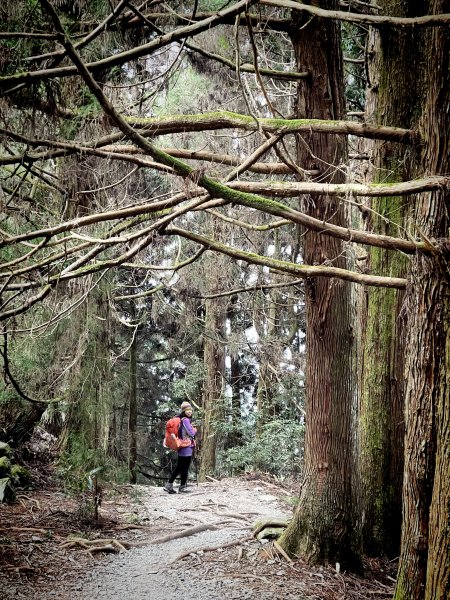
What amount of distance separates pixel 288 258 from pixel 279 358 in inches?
113

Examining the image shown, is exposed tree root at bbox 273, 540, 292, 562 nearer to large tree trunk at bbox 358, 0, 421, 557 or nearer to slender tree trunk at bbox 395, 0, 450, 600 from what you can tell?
large tree trunk at bbox 358, 0, 421, 557

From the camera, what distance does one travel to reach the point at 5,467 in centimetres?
812

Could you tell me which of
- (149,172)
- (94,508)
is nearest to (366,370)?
(94,508)

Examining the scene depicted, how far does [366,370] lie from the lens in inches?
259

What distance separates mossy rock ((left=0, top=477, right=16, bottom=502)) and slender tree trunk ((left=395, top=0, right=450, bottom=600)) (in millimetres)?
5808

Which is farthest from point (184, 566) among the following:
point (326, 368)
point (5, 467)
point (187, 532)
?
point (5, 467)

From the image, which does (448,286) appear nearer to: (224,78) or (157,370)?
Answer: (224,78)

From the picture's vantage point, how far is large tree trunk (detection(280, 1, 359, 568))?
550 cm

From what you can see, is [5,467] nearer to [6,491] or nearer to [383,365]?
[6,491]

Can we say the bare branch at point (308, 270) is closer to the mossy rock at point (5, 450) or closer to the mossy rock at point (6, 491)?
the mossy rock at point (6, 491)

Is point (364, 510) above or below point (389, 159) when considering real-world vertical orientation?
below

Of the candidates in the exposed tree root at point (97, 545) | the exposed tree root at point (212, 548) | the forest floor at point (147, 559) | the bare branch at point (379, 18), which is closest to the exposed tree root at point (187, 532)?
the forest floor at point (147, 559)

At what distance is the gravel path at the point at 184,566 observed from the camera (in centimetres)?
507

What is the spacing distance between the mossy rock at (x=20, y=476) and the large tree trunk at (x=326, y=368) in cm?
470
